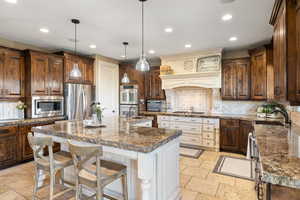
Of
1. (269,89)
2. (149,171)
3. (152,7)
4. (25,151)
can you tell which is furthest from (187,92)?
(25,151)

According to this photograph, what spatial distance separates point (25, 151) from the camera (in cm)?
361

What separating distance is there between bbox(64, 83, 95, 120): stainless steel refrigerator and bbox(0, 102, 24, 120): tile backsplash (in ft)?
3.57

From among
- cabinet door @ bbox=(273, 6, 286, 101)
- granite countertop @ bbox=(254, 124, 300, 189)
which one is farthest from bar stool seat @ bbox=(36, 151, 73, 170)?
cabinet door @ bbox=(273, 6, 286, 101)

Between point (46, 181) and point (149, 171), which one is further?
point (46, 181)

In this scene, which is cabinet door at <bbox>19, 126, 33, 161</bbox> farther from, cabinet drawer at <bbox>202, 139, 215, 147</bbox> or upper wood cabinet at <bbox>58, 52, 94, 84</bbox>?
cabinet drawer at <bbox>202, 139, 215, 147</bbox>

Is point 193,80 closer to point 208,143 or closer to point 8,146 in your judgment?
point 208,143

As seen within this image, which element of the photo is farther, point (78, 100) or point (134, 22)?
point (78, 100)

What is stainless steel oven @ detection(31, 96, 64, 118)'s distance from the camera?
154 inches

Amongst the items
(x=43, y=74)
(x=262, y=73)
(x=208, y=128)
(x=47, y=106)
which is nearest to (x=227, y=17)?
(x=262, y=73)

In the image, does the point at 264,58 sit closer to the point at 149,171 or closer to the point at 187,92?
the point at 187,92

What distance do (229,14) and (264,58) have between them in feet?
6.34

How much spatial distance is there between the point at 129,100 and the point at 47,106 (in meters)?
2.60

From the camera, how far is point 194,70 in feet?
15.9

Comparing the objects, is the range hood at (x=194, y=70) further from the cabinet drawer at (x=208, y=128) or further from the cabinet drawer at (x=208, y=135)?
the cabinet drawer at (x=208, y=135)
